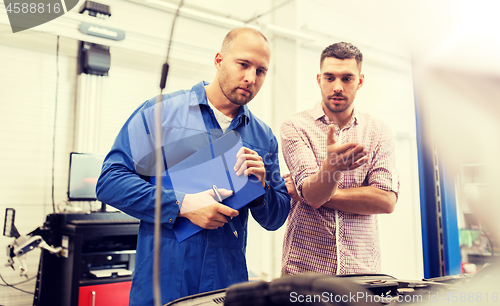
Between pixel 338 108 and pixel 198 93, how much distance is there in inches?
15.6

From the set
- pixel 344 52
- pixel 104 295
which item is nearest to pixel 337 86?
pixel 344 52

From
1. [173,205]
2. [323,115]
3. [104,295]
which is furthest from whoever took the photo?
[104,295]

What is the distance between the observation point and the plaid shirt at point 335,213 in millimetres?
920

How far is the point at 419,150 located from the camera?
104 cm

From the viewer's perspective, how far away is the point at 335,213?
945mm

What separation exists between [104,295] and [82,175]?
72 centimetres

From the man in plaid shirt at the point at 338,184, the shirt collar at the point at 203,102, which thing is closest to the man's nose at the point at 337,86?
the man in plaid shirt at the point at 338,184

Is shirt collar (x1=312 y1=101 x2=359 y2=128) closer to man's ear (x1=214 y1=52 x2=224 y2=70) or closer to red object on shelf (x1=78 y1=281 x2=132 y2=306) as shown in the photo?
man's ear (x1=214 y1=52 x2=224 y2=70)

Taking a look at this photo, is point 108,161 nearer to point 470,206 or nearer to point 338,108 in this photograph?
point 338,108

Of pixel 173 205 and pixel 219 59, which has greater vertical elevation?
pixel 219 59

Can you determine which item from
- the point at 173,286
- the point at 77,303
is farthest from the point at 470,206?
the point at 77,303

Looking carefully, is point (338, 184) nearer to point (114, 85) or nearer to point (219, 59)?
point (219, 59)

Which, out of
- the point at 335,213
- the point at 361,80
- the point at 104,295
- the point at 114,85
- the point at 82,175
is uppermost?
the point at 114,85

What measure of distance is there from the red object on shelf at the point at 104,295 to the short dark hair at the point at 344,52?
1669 millimetres
